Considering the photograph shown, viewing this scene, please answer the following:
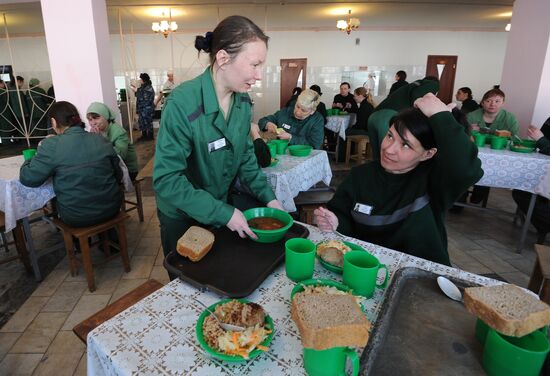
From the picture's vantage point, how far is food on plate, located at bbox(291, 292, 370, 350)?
0.62m

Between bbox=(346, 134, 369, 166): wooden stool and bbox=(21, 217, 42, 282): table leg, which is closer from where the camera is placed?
bbox=(21, 217, 42, 282): table leg

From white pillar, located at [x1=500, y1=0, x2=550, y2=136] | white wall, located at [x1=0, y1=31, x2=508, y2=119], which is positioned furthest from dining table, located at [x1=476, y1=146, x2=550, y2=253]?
white wall, located at [x1=0, y1=31, x2=508, y2=119]

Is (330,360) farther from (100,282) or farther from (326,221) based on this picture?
(100,282)

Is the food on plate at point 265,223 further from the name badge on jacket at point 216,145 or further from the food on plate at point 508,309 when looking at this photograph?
the food on plate at point 508,309

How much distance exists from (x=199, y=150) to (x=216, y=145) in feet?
0.25

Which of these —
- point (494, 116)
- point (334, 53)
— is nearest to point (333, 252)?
point (494, 116)

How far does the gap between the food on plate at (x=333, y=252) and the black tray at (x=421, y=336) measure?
0.62 feet

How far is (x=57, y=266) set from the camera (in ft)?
9.16

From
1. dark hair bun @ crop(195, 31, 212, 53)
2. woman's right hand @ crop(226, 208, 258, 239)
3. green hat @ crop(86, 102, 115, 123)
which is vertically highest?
dark hair bun @ crop(195, 31, 212, 53)

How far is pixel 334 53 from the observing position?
31.6ft

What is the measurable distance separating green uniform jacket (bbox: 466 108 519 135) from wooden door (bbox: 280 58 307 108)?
6416mm

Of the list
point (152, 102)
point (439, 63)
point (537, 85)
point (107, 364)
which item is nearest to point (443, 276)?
point (107, 364)

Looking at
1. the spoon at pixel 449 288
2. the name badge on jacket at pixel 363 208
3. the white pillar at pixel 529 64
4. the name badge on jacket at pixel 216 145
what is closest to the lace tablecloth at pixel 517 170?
the white pillar at pixel 529 64

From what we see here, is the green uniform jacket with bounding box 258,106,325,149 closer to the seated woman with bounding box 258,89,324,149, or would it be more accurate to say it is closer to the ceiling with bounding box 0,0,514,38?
the seated woman with bounding box 258,89,324,149
